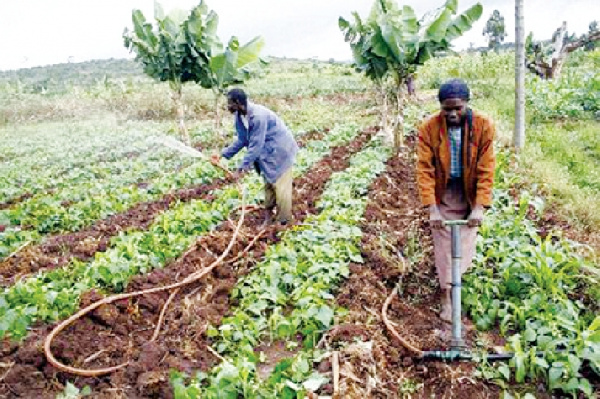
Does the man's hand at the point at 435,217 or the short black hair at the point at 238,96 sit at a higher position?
the short black hair at the point at 238,96

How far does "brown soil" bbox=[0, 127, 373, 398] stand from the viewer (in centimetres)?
379

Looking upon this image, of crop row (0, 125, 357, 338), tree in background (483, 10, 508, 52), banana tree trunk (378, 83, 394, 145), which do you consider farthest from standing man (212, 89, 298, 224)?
tree in background (483, 10, 508, 52)

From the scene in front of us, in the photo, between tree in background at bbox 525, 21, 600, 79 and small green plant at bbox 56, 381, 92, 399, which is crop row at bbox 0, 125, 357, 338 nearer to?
small green plant at bbox 56, 381, 92, 399

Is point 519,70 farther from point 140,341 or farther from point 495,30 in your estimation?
point 495,30

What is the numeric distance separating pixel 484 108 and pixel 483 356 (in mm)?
12687

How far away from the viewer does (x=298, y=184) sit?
30.8ft

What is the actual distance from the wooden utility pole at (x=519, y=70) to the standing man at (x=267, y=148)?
16.4ft

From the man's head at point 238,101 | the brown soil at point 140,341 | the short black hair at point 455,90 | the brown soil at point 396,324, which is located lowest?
the brown soil at point 396,324

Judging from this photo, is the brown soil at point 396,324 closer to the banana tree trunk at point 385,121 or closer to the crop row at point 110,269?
the crop row at point 110,269

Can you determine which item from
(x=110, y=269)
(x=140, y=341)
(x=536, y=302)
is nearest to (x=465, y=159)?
(x=536, y=302)

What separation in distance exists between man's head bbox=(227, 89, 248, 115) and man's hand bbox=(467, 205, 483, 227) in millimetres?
3110

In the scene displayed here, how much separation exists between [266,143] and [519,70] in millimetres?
5471

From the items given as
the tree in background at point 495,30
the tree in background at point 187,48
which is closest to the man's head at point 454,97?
the tree in background at point 187,48

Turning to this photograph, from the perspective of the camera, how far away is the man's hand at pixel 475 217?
13.6 feet
